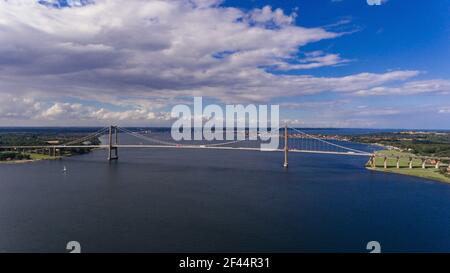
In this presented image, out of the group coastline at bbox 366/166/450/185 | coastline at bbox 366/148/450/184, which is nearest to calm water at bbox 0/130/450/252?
coastline at bbox 366/166/450/185

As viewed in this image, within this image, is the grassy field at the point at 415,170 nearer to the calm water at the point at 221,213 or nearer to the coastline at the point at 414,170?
the coastline at the point at 414,170

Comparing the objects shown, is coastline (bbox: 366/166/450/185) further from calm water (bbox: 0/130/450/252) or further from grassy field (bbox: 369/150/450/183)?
calm water (bbox: 0/130/450/252)

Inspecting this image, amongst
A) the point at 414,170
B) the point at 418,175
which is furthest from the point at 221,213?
the point at 414,170

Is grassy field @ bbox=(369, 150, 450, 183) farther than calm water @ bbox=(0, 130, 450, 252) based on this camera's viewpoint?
Yes

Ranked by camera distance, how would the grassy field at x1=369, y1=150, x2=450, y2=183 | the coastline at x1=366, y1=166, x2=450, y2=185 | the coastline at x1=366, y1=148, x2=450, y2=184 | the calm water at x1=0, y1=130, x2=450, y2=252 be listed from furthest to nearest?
the grassy field at x1=369, y1=150, x2=450, y2=183
the coastline at x1=366, y1=148, x2=450, y2=184
the coastline at x1=366, y1=166, x2=450, y2=185
the calm water at x1=0, y1=130, x2=450, y2=252

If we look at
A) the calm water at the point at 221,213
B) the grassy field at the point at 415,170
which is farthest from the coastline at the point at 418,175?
the calm water at the point at 221,213

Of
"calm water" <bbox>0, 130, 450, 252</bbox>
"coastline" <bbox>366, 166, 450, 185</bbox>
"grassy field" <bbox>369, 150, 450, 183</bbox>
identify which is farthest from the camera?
"grassy field" <bbox>369, 150, 450, 183</bbox>

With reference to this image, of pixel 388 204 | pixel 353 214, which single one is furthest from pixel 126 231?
pixel 388 204

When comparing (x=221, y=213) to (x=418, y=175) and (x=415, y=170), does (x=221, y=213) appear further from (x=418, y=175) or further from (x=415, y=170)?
(x=415, y=170)
